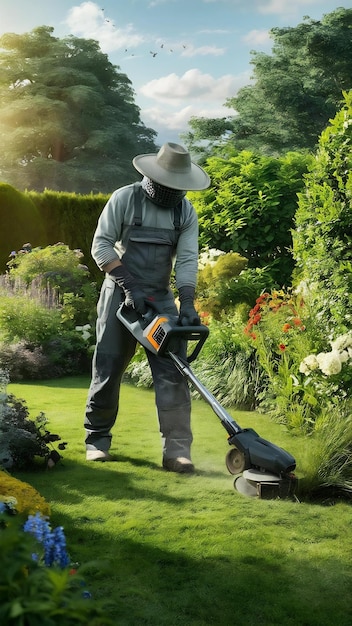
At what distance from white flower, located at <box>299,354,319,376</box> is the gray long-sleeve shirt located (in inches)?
44.3

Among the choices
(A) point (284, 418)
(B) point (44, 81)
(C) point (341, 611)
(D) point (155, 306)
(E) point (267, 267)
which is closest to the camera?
(C) point (341, 611)

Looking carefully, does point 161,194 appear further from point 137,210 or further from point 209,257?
point 209,257

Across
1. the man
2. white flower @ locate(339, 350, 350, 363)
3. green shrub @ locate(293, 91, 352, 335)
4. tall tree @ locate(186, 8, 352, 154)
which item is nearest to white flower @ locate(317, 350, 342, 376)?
white flower @ locate(339, 350, 350, 363)

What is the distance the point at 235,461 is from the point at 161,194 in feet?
5.63

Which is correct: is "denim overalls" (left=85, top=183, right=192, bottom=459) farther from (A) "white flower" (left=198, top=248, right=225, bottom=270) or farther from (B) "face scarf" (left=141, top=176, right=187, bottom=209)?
(A) "white flower" (left=198, top=248, right=225, bottom=270)

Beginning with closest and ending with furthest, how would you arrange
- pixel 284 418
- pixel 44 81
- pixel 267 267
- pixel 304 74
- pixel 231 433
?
pixel 231 433 → pixel 284 418 → pixel 267 267 → pixel 304 74 → pixel 44 81

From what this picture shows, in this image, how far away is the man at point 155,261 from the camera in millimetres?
4840

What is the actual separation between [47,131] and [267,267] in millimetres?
20709

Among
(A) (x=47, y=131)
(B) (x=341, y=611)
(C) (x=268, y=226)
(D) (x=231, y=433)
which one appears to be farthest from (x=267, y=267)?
(A) (x=47, y=131)

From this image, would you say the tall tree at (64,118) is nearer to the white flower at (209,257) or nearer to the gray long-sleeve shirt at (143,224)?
the white flower at (209,257)

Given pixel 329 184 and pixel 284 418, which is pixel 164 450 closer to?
pixel 284 418

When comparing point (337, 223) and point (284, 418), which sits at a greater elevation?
point (337, 223)

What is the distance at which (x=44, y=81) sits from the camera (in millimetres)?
29578

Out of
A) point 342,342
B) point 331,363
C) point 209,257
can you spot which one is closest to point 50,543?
point 331,363
